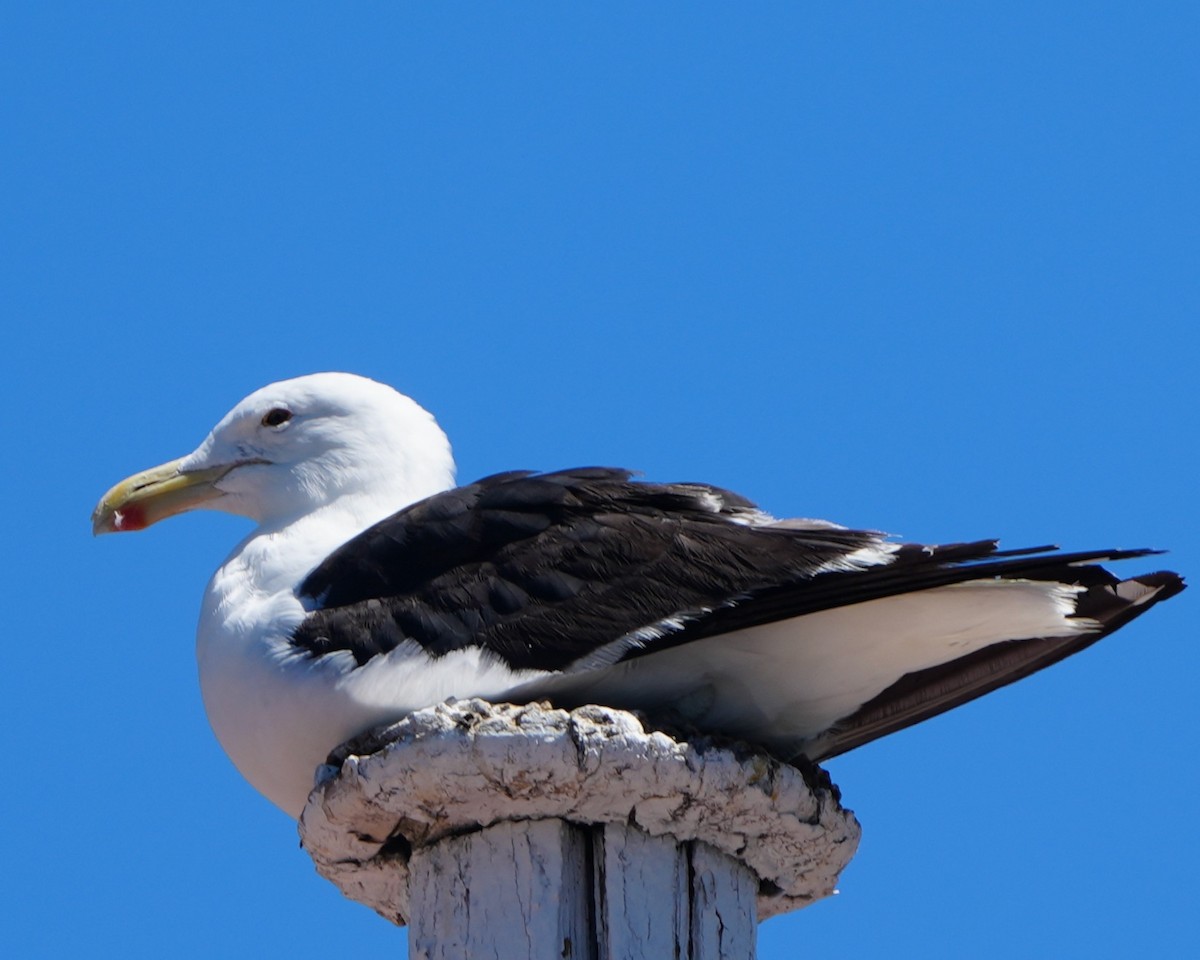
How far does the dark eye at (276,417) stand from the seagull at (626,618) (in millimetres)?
719

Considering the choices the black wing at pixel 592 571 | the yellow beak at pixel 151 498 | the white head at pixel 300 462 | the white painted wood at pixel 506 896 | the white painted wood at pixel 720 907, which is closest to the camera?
the white painted wood at pixel 506 896

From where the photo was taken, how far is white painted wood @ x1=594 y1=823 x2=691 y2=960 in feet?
18.2

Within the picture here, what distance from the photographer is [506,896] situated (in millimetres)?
5668

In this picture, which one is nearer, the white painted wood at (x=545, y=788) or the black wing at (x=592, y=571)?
the white painted wood at (x=545, y=788)

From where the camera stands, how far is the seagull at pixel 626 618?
243 inches

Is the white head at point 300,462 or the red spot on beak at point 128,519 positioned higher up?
the white head at point 300,462

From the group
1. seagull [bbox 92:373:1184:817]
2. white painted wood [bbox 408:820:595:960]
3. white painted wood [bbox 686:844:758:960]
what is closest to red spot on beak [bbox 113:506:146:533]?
seagull [bbox 92:373:1184:817]

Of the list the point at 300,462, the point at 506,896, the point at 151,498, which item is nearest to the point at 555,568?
the point at 506,896

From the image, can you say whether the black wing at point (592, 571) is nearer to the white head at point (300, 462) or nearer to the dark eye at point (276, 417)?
the white head at point (300, 462)

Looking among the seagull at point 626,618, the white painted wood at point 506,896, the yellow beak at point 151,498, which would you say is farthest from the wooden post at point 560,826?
the yellow beak at point 151,498

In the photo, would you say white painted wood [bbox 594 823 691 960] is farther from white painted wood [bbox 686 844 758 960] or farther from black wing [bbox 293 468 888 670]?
black wing [bbox 293 468 888 670]

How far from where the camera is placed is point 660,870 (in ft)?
19.1

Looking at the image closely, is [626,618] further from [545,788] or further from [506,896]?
[506,896]

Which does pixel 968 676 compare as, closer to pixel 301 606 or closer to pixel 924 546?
pixel 924 546
